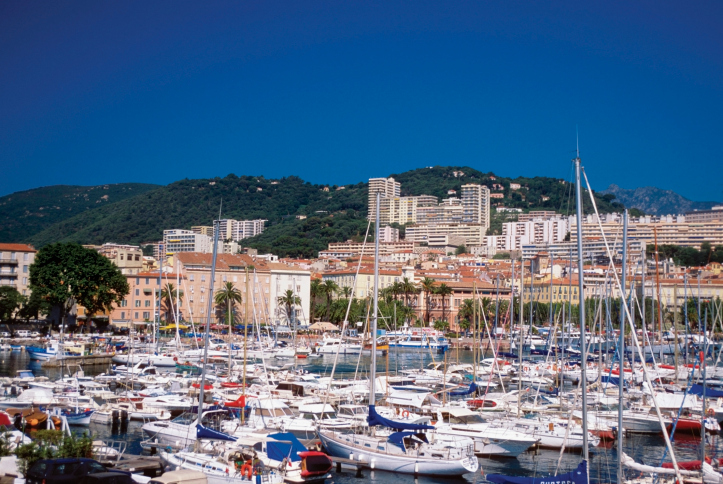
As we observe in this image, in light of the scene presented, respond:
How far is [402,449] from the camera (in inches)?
928

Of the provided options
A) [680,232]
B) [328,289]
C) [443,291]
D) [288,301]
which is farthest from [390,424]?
[680,232]

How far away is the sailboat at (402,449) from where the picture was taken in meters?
23.2

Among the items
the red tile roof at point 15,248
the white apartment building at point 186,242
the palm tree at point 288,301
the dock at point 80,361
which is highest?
the white apartment building at point 186,242

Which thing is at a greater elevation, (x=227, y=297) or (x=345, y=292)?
(x=345, y=292)

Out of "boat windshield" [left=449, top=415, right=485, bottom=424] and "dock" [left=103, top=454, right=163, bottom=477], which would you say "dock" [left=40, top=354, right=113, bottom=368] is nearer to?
"dock" [left=103, top=454, right=163, bottom=477]

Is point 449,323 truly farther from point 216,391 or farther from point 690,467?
point 690,467

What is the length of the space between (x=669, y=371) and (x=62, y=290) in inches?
2060

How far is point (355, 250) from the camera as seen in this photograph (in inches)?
6757

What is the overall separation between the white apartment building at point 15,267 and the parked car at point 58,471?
245ft

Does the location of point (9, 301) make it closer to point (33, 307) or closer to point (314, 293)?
point (33, 307)

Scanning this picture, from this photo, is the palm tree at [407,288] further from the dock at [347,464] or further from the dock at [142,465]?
the dock at [142,465]

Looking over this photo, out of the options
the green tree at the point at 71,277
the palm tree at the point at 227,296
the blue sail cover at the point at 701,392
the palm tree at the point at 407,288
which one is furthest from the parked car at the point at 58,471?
the palm tree at the point at 407,288

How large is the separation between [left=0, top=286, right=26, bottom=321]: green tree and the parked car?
2572 inches

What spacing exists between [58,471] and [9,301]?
217 feet
